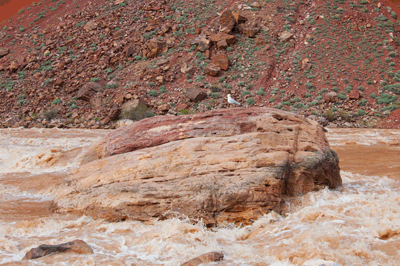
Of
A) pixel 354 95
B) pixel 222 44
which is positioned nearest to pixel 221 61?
pixel 222 44

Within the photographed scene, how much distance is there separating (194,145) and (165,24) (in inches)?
916

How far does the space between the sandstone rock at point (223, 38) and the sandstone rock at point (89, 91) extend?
30.3 ft

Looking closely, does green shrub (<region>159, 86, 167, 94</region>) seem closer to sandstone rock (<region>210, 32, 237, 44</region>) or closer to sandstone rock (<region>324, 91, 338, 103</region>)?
sandstone rock (<region>210, 32, 237, 44</region>)

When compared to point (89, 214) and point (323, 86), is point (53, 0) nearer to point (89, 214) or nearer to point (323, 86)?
point (323, 86)

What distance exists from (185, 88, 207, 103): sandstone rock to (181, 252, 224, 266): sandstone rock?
17.2 meters

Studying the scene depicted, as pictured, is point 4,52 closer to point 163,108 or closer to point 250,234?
point 163,108

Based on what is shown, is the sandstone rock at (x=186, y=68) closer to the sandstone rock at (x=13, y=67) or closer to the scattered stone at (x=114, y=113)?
the scattered stone at (x=114, y=113)

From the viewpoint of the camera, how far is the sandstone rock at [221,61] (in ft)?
74.2

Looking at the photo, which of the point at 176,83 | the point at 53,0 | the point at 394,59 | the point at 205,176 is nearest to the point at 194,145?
the point at 205,176

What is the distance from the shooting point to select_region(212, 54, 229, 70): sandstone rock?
22609 millimetres

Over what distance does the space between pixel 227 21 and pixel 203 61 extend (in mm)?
4438

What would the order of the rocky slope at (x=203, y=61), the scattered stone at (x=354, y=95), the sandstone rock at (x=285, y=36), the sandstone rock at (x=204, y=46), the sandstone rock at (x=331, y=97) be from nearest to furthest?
1. the sandstone rock at (x=331, y=97)
2. the scattered stone at (x=354, y=95)
3. the rocky slope at (x=203, y=61)
4. the sandstone rock at (x=204, y=46)
5. the sandstone rock at (x=285, y=36)

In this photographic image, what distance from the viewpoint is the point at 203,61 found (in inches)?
912

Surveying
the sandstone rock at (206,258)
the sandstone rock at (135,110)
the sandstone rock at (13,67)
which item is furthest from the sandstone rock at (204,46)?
the sandstone rock at (206,258)
